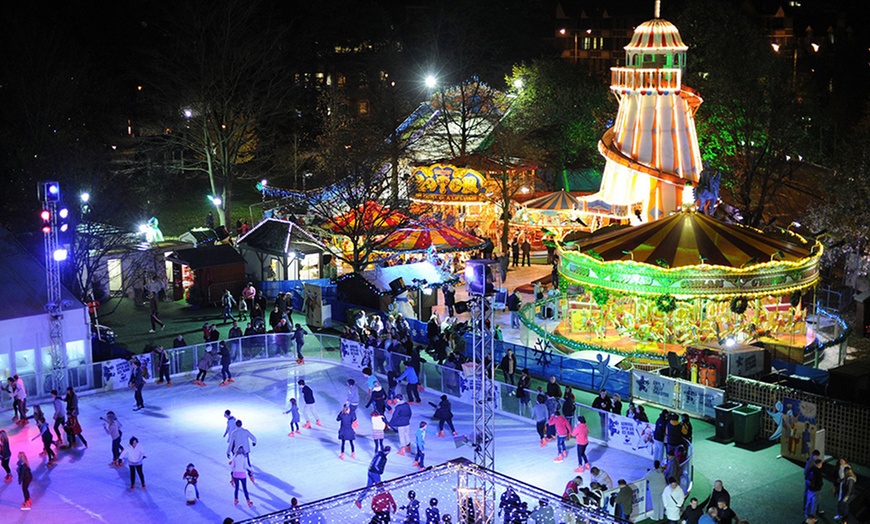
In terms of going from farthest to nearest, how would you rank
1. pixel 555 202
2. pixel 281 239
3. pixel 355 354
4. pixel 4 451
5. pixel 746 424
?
pixel 555 202
pixel 281 239
pixel 355 354
pixel 746 424
pixel 4 451

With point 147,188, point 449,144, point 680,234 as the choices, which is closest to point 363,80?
point 449,144

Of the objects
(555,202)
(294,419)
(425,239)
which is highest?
(555,202)

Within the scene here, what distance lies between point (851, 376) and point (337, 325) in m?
17.7

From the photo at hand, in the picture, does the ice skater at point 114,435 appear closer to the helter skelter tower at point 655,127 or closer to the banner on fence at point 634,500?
the banner on fence at point 634,500

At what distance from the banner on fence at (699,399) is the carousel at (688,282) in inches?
121

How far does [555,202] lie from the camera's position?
45.9 meters

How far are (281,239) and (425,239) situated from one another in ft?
17.8

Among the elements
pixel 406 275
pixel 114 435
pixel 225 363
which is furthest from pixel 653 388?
pixel 406 275

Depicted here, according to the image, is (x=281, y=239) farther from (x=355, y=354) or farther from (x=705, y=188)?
(x=705, y=188)

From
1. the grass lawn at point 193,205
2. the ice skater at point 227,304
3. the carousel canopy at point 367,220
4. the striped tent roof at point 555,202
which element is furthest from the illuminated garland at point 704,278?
the grass lawn at point 193,205

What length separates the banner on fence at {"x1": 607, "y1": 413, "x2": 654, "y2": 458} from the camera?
21.9 m

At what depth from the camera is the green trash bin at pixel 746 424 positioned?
2316 cm

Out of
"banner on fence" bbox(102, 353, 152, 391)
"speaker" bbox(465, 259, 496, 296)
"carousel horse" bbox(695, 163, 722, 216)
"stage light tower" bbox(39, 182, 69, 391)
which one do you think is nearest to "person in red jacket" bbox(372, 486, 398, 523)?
"speaker" bbox(465, 259, 496, 296)

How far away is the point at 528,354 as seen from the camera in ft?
94.8
